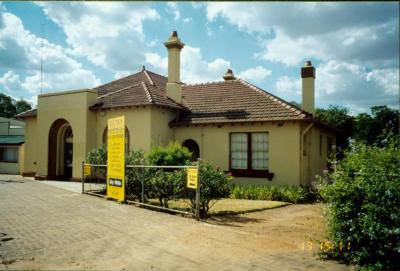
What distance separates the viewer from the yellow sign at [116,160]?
44.4ft

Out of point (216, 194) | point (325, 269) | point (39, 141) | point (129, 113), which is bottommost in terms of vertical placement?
point (325, 269)

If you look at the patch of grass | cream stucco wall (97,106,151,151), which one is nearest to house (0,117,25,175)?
cream stucco wall (97,106,151,151)

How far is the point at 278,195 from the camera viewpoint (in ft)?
51.6

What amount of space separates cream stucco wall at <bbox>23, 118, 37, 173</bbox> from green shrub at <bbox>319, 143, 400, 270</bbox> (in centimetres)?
2169

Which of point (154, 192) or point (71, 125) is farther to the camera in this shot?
point (71, 125)

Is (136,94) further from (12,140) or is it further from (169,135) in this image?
(12,140)

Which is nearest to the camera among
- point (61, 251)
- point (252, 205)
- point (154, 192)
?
point (61, 251)

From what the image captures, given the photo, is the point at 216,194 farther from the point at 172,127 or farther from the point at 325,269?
the point at 172,127

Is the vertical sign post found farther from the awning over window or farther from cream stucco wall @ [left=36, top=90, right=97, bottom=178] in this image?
the awning over window

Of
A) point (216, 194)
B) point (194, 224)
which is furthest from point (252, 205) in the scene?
point (194, 224)

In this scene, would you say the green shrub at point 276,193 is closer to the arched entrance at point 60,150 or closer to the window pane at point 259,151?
the window pane at point 259,151

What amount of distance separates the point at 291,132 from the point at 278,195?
3.18 metres

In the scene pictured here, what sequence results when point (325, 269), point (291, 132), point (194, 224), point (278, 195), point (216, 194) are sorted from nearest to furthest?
point (325, 269), point (194, 224), point (216, 194), point (278, 195), point (291, 132)

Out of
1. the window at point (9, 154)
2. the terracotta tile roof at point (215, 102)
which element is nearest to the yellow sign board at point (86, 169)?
the terracotta tile roof at point (215, 102)
